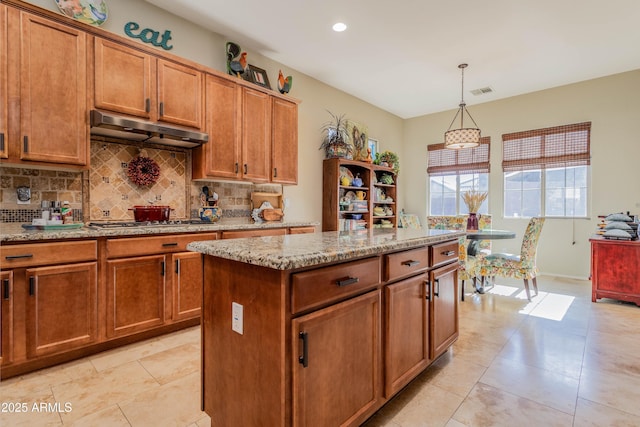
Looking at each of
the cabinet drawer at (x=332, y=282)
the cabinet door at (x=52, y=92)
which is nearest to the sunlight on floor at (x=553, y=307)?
the cabinet drawer at (x=332, y=282)

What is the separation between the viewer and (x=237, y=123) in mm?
3393

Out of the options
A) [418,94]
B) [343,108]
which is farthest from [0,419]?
[418,94]

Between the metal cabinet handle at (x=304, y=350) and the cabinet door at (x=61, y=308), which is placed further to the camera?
the cabinet door at (x=61, y=308)

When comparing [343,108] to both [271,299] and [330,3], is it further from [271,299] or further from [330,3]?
[271,299]

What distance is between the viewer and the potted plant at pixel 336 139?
4.80 meters

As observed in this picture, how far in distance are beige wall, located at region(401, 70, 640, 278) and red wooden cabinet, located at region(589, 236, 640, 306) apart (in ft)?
4.27

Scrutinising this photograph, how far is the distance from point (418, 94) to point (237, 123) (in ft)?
11.4

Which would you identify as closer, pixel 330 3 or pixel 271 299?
pixel 271 299

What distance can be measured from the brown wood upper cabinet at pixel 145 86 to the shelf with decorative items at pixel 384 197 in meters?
3.17

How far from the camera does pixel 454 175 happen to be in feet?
20.4

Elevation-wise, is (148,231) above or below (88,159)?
below

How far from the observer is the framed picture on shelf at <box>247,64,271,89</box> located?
145 inches

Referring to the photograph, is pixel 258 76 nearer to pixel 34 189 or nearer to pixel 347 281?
pixel 34 189

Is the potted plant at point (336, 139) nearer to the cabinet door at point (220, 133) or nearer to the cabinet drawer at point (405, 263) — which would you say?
the cabinet door at point (220, 133)
